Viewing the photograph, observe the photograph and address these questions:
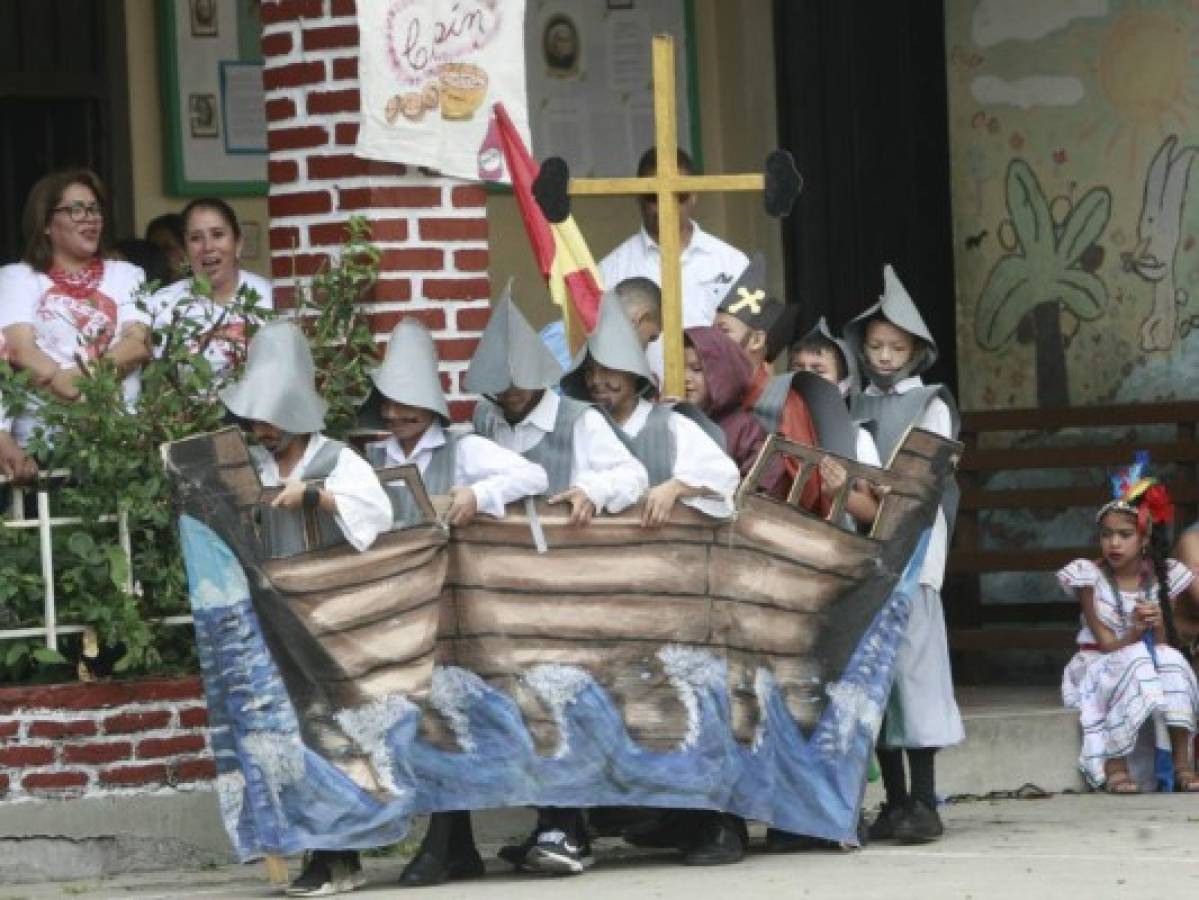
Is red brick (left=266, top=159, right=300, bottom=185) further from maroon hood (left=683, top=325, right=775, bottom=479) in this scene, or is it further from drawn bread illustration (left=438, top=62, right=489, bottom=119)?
maroon hood (left=683, top=325, right=775, bottom=479)

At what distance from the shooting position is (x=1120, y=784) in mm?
13133

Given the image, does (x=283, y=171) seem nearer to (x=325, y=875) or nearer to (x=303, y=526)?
(x=303, y=526)

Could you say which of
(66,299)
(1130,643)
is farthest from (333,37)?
(1130,643)

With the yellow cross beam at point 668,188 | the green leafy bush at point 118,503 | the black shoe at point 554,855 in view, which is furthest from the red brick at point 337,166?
the black shoe at point 554,855

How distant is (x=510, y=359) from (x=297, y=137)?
161cm

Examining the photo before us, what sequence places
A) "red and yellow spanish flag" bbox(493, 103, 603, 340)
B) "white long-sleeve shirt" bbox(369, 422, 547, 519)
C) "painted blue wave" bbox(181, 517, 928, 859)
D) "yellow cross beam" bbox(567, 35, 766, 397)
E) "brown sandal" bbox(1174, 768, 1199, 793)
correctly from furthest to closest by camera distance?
"brown sandal" bbox(1174, 768, 1199, 793), "red and yellow spanish flag" bbox(493, 103, 603, 340), "yellow cross beam" bbox(567, 35, 766, 397), "white long-sleeve shirt" bbox(369, 422, 547, 519), "painted blue wave" bbox(181, 517, 928, 859)

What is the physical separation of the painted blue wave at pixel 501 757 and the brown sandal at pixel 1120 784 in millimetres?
2066

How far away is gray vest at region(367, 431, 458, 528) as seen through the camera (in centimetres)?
1070

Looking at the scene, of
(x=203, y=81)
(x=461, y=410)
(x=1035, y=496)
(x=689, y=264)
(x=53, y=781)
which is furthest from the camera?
(x=1035, y=496)

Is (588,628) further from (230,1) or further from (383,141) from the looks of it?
(230,1)

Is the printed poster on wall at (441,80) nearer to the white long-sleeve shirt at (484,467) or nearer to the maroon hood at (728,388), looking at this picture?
the maroon hood at (728,388)

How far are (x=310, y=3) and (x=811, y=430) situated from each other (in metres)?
2.12

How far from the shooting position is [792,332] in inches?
468

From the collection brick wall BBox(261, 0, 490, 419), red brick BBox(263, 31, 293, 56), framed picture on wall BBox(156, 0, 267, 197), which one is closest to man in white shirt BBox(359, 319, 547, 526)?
brick wall BBox(261, 0, 490, 419)
